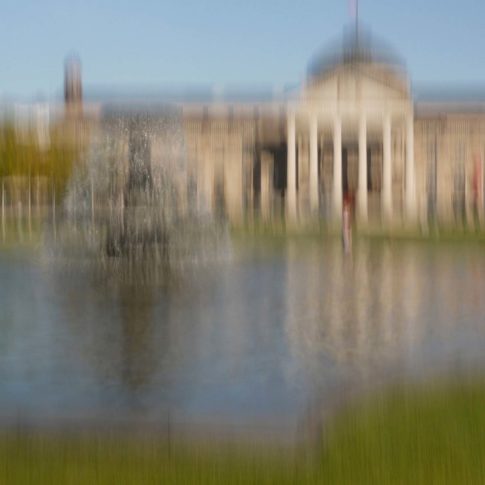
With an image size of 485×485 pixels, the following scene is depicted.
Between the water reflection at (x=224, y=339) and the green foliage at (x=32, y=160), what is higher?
the green foliage at (x=32, y=160)

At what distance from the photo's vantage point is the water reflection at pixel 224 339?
12172mm

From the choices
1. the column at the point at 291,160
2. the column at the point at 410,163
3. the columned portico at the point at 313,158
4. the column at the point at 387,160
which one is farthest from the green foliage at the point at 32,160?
the column at the point at 410,163

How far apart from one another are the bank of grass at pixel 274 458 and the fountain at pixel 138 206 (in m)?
20.9

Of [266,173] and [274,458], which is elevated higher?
[274,458]

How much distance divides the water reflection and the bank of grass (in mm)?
717

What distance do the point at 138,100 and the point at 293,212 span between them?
1692 centimetres

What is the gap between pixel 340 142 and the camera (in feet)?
278

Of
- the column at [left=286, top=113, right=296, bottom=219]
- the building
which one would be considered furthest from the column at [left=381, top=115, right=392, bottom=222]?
the column at [left=286, top=113, right=296, bottom=219]

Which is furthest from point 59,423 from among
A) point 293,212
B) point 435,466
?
point 293,212

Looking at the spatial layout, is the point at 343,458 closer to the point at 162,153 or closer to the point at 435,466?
the point at 435,466

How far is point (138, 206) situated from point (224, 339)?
17145 mm

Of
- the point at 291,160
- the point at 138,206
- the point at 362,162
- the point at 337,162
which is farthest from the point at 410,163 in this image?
the point at 138,206

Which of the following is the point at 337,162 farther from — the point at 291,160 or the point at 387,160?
the point at 291,160

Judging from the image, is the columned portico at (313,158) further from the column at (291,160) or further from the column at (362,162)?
the column at (362,162)
